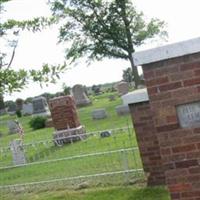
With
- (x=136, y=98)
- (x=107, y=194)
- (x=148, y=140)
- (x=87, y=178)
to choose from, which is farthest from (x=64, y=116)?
(x=136, y=98)

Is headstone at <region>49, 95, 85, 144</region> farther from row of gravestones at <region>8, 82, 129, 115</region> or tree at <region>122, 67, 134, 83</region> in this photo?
tree at <region>122, 67, 134, 83</region>

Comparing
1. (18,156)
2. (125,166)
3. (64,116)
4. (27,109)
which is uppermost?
(27,109)

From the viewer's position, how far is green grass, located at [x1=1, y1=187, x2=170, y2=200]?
7803 mm

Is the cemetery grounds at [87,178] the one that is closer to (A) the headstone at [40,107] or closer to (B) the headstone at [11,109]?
(A) the headstone at [40,107]

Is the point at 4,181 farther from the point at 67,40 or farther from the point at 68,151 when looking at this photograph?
the point at 67,40

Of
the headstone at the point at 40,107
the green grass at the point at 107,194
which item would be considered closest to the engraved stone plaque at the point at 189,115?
the green grass at the point at 107,194

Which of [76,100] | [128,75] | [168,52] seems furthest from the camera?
[128,75]

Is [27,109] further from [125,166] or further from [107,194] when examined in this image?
[107,194]

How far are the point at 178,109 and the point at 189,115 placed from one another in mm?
126

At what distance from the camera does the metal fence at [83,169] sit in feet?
30.8

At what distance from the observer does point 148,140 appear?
26.6ft

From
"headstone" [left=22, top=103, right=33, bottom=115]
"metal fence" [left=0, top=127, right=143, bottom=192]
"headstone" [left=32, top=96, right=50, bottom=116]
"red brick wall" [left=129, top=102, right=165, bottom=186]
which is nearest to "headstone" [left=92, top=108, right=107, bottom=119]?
"headstone" [left=32, top=96, right=50, bottom=116]

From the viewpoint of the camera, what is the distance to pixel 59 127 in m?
17.2

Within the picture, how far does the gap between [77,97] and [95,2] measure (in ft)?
24.8
